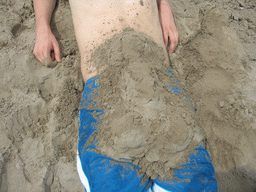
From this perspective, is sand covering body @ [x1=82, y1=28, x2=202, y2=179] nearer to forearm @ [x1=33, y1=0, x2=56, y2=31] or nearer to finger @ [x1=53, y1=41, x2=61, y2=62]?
finger @ [x1=53, y1=41, x2=61, y2=62]

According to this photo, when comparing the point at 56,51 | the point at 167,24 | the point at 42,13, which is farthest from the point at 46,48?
the point at 167,24

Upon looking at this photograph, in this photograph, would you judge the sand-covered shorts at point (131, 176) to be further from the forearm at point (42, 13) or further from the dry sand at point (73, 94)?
the forearm at point (42, 13)

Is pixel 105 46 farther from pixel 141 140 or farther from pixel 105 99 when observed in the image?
pixel 141 140

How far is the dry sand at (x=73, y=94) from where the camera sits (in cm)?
120

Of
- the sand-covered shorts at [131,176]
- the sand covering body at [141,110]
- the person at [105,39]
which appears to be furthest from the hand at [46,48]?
the sand-covered shorts at [131,176]

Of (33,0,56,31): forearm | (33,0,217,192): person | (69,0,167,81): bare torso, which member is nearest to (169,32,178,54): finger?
(33,0,217,192): person

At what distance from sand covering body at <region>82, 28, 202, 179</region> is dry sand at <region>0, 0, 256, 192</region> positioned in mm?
383

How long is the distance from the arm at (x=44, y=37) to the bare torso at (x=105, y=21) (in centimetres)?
33

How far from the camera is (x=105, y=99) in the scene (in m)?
1.10

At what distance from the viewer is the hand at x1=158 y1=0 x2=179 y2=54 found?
171cm

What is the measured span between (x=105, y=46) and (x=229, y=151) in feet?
4.32

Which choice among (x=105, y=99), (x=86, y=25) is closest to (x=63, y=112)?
(x=105, y=99)

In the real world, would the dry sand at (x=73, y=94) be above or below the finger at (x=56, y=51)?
below

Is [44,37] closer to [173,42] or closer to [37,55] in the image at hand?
[37,55]
